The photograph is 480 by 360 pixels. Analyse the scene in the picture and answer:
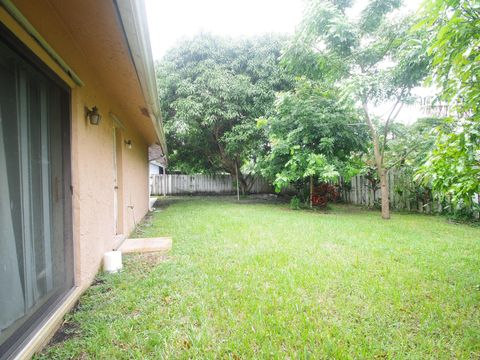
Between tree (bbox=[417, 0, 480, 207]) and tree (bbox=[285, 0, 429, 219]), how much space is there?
3854 millimetres

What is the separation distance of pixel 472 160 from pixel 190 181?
14.6 m

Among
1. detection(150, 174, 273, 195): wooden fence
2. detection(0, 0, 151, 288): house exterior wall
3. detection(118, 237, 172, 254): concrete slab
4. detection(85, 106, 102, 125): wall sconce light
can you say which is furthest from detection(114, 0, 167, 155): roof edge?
detection(150, 174, 273, 195): wooden fence

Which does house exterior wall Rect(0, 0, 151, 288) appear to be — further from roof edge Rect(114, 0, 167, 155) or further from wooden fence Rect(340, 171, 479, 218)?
wooden fence Rect(340, 171, 479, 218)

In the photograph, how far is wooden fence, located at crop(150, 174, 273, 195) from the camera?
15.5 m

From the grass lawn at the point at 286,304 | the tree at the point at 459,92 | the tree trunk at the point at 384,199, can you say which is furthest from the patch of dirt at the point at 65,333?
the tree trunk at the point at 384,199

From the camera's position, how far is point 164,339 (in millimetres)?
1693

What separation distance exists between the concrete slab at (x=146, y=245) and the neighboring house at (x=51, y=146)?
0.92 metres

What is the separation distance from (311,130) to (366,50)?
2375mm

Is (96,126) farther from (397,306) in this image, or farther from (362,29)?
(362,29)

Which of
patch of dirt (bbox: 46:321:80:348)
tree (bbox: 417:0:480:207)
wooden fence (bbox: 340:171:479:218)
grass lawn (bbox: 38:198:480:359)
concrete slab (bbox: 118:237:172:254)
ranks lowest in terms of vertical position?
patch of dirt (bbox: 46:321:80:348)

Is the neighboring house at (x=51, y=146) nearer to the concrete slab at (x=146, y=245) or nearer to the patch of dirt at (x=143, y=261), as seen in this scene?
the patch of dirt at (x=143, y=261)

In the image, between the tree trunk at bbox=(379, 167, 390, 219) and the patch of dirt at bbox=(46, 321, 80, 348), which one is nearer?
the patch of dirt at bbox=(46, 321, 80, 348)

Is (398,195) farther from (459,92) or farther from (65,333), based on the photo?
(65,333)

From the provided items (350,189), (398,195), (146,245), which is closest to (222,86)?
(350,189)
